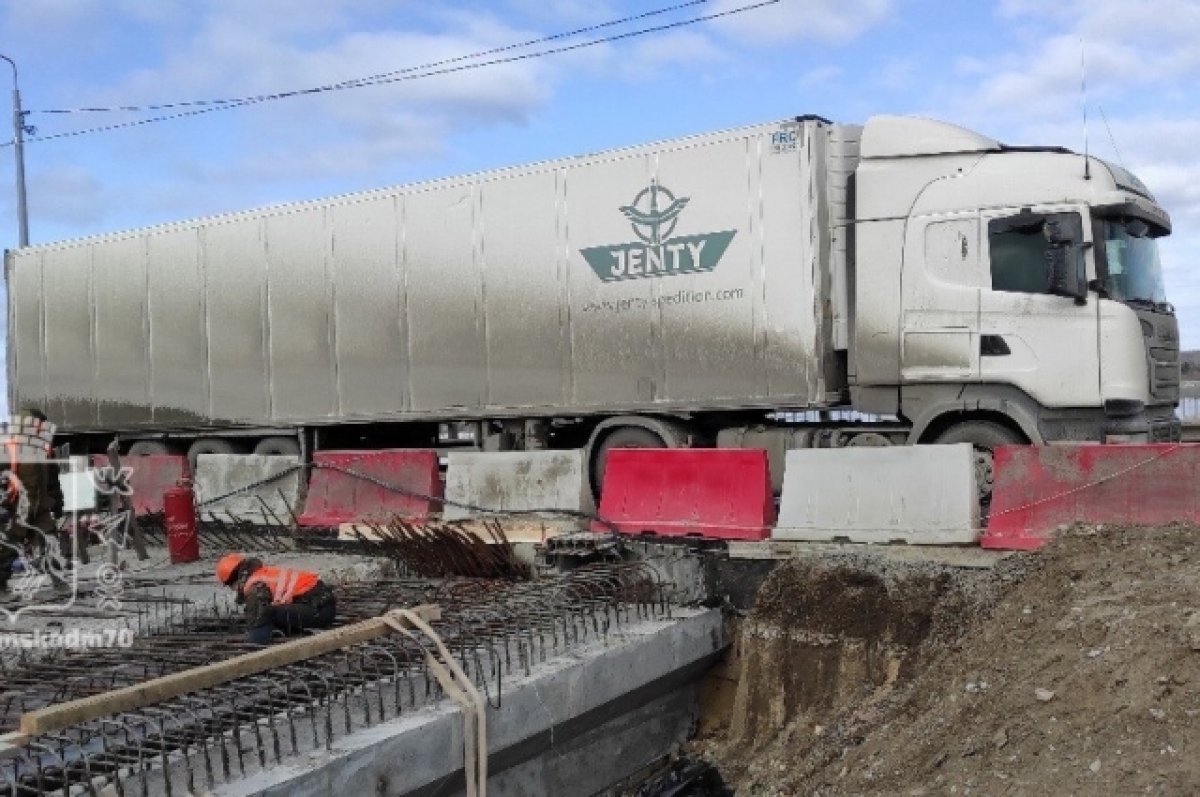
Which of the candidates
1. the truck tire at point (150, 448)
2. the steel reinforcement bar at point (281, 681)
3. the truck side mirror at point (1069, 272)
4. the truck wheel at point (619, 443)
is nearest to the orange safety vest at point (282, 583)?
the steel reinforcement bar at point (281, 681)

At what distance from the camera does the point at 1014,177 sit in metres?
9.48

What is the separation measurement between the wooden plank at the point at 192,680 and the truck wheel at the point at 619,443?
16.4 ft

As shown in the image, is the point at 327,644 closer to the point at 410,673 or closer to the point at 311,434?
the point at 410,673

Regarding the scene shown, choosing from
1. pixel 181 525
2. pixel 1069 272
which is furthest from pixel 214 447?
pixel 1069 272

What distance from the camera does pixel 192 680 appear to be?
5055 millimetres

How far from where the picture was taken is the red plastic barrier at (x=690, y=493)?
860cm

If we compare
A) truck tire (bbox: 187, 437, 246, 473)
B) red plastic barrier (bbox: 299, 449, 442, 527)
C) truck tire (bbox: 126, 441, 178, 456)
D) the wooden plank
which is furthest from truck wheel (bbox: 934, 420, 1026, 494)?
truck tire (bbox: 126, 441, 178, 456)

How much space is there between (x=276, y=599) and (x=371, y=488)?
15.1ft

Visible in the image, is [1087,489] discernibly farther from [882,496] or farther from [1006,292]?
[1006,292]

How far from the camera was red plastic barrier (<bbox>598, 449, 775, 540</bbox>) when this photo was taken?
8.60 meters

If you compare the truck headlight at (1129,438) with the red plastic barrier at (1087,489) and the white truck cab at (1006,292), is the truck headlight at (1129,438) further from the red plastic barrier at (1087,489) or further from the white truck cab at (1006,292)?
the red plastic barrier at (1087,489)

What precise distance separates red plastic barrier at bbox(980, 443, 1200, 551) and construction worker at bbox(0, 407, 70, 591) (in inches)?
300

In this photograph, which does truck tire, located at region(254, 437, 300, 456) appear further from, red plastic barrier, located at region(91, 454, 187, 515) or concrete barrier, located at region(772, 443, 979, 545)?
concrete barrier, located at region(772, 443, 979, 545)

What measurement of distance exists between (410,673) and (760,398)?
522 cm
